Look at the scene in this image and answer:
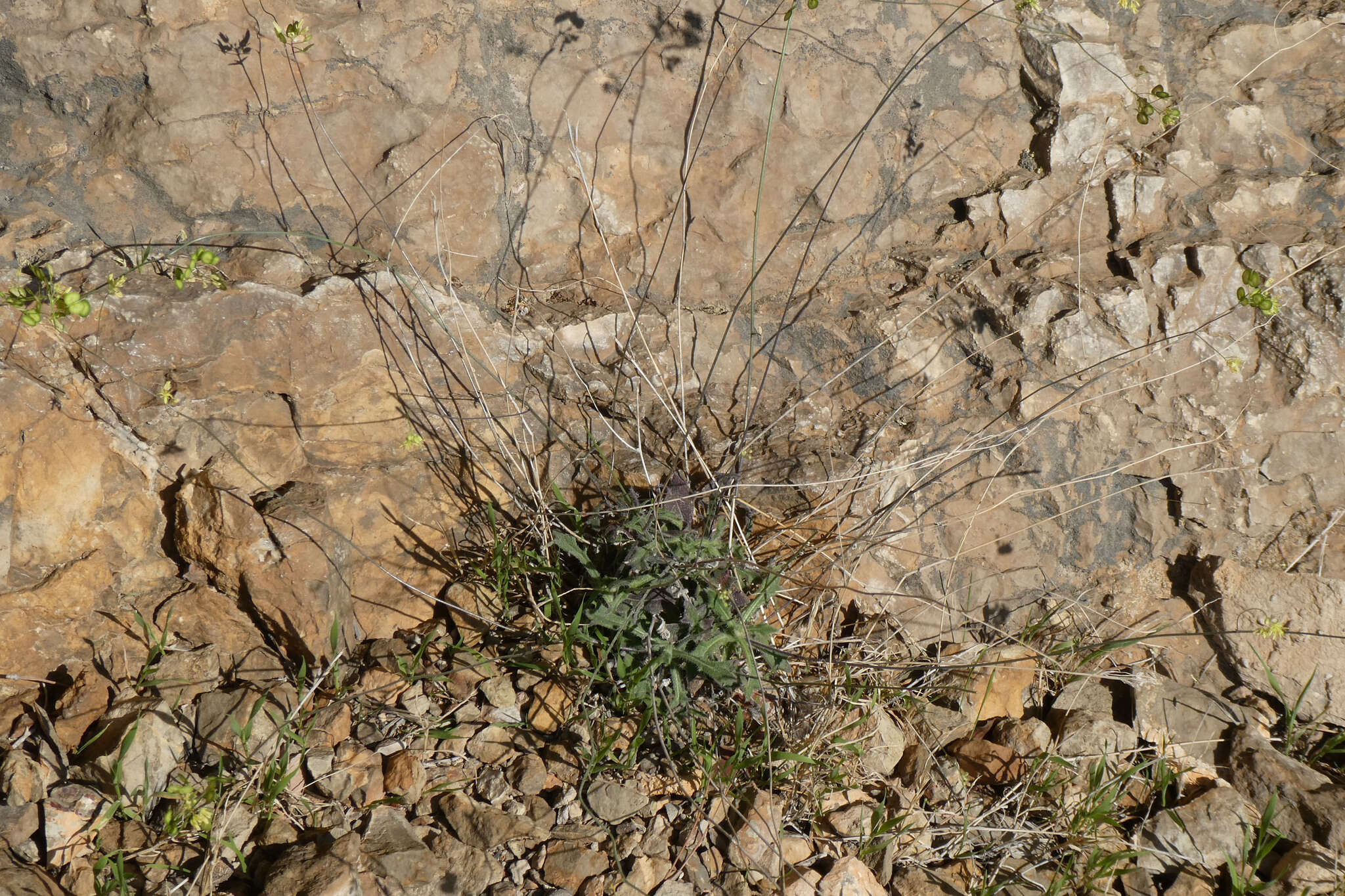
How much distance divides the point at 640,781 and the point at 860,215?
1.59m

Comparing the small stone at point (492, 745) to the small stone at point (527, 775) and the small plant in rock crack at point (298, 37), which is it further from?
the small plant in rock crack at point (298, 37)

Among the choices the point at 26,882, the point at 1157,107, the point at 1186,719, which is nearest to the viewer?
the point at 26,882

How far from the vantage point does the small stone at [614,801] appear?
202cm

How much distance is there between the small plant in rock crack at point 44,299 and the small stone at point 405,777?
1163 mm

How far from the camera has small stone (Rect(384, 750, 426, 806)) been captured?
2002 mm

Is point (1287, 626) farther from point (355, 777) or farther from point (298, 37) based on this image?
point (298, 37)

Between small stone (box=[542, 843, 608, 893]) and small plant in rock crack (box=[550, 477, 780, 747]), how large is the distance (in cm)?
30

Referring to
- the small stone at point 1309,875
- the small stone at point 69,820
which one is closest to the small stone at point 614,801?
the small stone at point 69,820

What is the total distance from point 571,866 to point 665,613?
57cm

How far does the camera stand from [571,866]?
6.31ft

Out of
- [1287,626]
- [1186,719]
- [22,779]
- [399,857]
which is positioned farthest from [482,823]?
[1287,626]

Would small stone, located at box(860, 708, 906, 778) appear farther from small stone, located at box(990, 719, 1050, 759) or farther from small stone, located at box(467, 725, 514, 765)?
small stone, located at box(467, 725, 514, 765)

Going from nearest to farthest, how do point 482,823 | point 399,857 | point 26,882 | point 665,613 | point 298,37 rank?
point 26,882, point 399,857, point 482,823, point 665,613, point 298,37

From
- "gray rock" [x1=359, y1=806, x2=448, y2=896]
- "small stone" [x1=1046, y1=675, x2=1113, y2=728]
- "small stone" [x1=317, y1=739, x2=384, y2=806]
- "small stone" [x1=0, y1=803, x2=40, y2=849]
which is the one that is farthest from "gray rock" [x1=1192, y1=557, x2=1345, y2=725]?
"small stone" [x1=0, y1=803, x2=40, y2=849]
